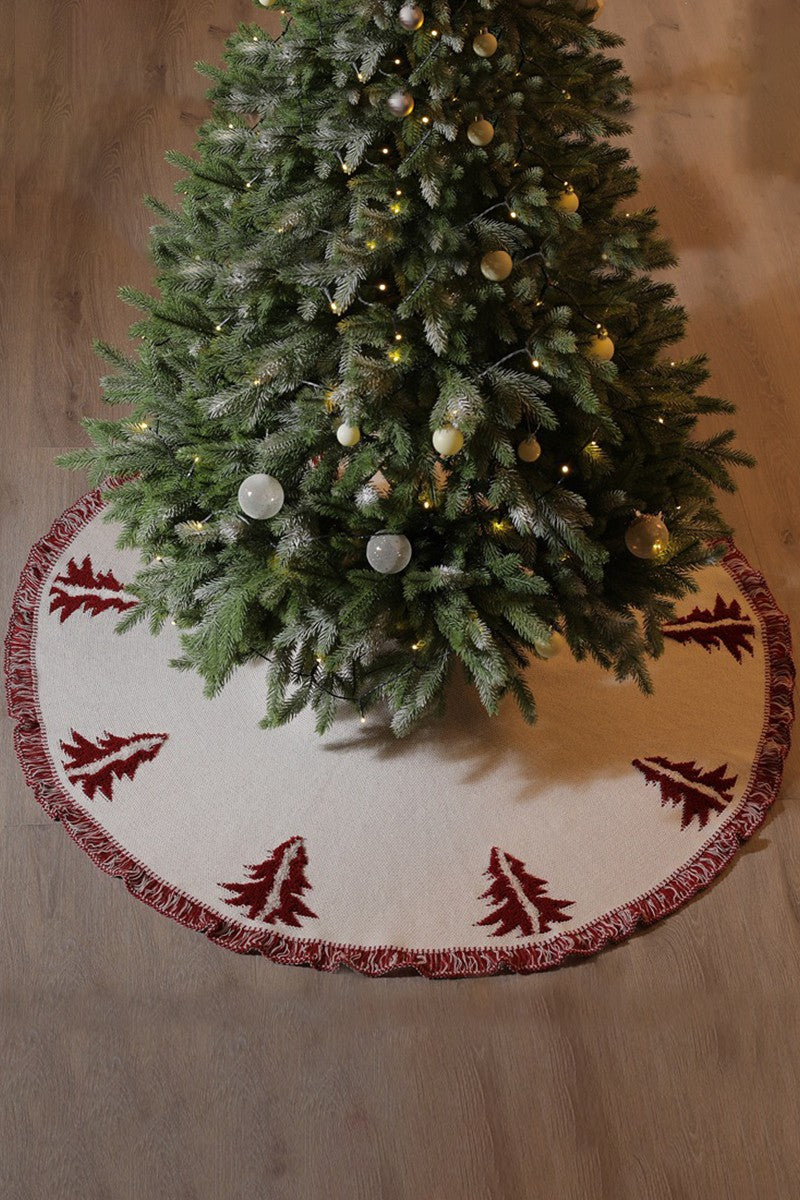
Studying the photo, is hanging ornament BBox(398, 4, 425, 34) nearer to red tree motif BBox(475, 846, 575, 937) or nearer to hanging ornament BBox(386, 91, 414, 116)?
hanging ornament BBox(386, 91, 414, 116)

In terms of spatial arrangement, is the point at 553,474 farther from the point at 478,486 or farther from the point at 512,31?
the point at 512,31

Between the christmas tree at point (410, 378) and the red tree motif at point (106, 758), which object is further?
the red tree motif at point (106, 758)

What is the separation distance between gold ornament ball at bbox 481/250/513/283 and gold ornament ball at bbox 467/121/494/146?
122 millimetres

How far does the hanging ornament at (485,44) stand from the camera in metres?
1.25

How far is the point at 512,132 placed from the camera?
4.23ft

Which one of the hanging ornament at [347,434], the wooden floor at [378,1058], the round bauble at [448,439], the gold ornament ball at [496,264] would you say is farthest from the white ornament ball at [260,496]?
the wooden floor at [378,1058]

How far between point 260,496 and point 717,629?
0.89m

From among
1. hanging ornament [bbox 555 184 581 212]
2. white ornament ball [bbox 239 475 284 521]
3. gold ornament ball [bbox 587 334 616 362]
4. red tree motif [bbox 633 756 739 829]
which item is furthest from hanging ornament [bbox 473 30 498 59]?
red tree motif [bbox 633 756 739 829]

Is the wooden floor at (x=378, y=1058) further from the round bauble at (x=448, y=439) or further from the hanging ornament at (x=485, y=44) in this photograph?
the hanging ornament at (x=485, y=44)

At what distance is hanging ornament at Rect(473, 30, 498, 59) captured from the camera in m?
1.25

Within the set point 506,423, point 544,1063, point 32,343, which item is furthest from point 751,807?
point 32,343

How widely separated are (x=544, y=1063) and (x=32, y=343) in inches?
61.1

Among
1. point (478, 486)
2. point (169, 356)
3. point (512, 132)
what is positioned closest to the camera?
point (512, 132)

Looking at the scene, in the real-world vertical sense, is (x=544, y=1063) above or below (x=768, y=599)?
below
